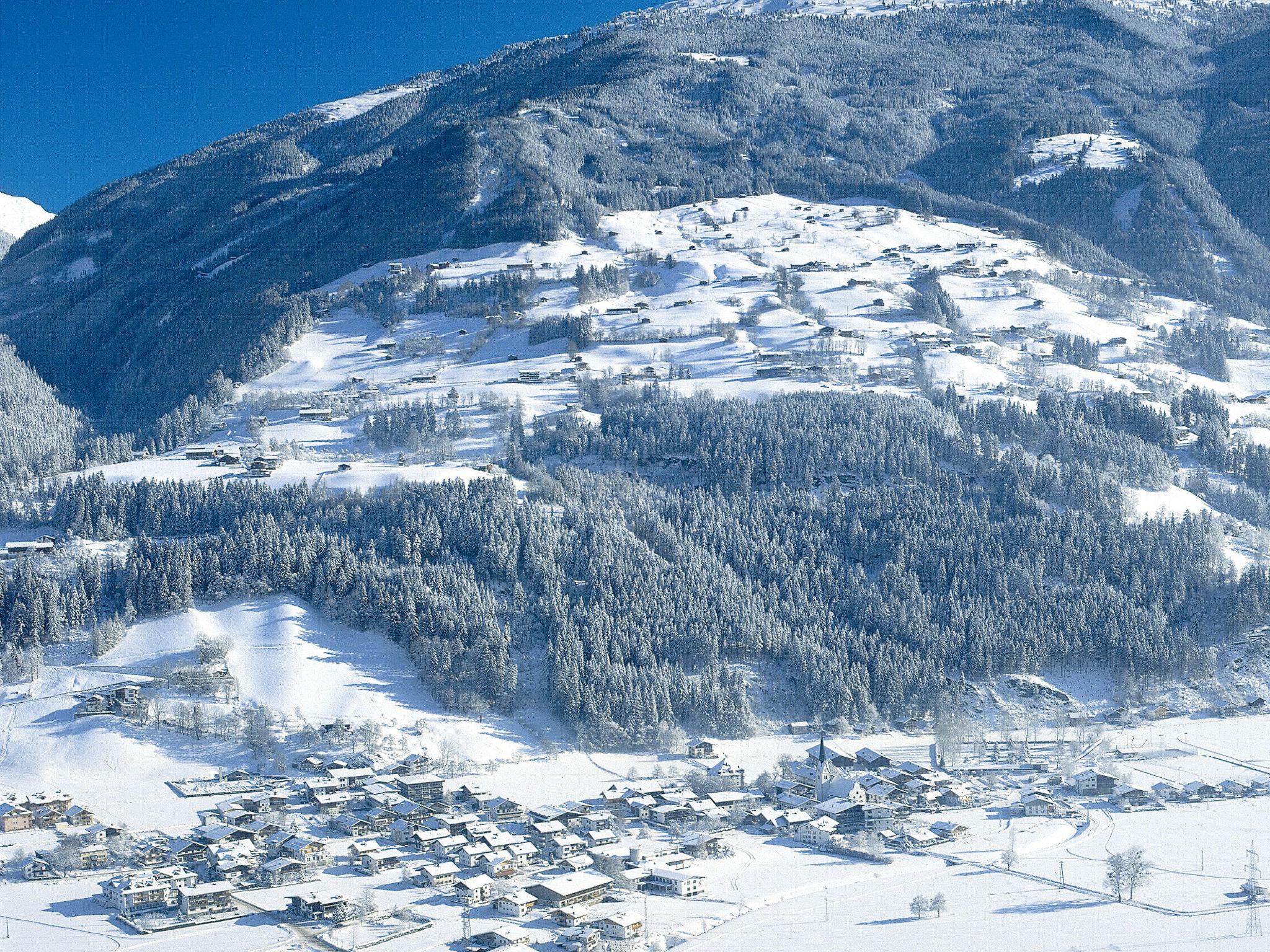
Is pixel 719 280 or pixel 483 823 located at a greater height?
pixel 719 280

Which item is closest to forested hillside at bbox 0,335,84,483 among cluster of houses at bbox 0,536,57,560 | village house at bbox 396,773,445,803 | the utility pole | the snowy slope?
the snowy slope

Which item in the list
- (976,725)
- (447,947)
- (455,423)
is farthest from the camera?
(455,423)

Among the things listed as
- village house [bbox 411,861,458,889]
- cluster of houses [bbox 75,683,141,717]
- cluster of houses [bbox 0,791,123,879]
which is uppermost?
cluster of houses [bbox 75,683,141,717]

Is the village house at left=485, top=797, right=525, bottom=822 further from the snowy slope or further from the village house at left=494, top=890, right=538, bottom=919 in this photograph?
the snowy slope

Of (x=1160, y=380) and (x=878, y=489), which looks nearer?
(x=878, y=489)

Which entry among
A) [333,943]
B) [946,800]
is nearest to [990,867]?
[946,800]

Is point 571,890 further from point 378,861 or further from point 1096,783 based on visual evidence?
point 1096,783

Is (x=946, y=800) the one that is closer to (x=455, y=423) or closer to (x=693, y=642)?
(x=693, y=642)

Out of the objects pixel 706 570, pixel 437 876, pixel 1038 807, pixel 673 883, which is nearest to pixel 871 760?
pixel 1038 807
